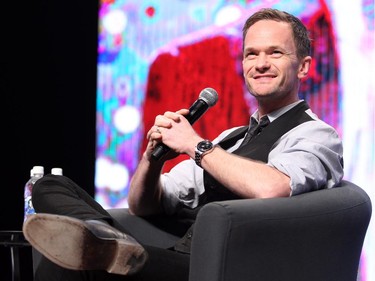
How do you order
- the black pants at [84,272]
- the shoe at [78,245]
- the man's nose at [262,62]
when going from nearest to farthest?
1. the shoe at [78,245]
2. the black pants at [84,272]
3. the man's nose at [262,62]

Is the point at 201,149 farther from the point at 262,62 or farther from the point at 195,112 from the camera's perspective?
the point at 262,62

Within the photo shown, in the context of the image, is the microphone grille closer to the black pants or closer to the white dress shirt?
the white dress shirt

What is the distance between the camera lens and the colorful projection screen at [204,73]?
9.36ft

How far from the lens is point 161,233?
190 cm

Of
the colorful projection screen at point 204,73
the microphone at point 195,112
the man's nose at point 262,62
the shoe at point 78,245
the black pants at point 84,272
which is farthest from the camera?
the colorful projection screen at point 204,73

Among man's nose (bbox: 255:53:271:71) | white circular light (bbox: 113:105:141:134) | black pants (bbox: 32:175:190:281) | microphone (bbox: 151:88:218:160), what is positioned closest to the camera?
black pants (bbox: 32:175:190:281)

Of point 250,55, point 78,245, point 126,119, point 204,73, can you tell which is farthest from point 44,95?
point 78,245

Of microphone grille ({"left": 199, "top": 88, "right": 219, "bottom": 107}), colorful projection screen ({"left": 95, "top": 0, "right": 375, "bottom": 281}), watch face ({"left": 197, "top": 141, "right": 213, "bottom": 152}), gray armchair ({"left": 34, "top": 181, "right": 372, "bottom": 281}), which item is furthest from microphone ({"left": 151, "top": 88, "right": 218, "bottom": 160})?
colorful projection screen ({"left": 95, "top": 0, "right": 375, "bottom": 281})

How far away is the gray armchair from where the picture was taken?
4.29ft

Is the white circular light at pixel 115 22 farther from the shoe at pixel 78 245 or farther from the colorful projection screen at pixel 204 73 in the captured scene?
the shoe at pixel 78 245

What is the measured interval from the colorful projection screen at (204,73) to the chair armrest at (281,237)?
134cm

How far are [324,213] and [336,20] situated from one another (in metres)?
1.67

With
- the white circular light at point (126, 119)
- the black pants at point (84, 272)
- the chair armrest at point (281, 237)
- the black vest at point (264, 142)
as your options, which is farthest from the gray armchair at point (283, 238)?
the white circular light at point (126, 119)

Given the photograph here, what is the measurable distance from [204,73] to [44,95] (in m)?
0.89
